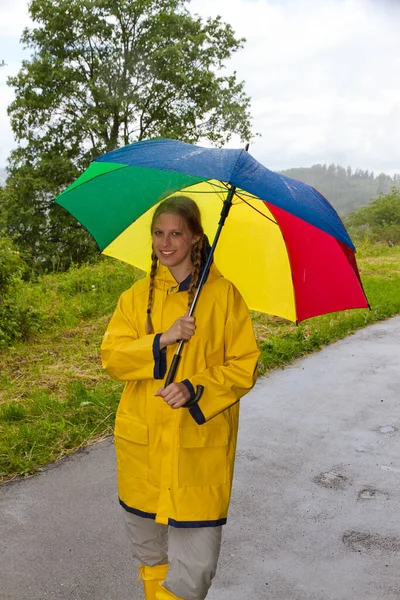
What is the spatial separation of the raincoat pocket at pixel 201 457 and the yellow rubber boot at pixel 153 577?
472 mm

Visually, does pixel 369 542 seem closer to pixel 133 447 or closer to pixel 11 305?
pixel 133 447

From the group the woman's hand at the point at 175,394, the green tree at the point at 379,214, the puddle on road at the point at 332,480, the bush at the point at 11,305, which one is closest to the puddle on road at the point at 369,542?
the puddle on road at the point at 332,480

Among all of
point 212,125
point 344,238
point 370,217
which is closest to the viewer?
point 344,238

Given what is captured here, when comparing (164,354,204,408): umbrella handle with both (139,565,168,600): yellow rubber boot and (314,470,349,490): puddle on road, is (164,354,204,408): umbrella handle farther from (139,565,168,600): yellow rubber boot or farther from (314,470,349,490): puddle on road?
(314,470,349,490): puddle on road

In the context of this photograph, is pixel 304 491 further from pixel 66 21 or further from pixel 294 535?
pixel 66 21

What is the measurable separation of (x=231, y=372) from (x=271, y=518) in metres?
1.65

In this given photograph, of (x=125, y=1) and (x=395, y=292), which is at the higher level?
(x=125, y=1)

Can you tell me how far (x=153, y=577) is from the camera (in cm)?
267

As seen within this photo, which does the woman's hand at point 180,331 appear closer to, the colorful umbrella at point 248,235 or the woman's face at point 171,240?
the woman's face at point 171,240

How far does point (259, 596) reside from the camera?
10.1ft

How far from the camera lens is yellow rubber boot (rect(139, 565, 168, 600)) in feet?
8.75

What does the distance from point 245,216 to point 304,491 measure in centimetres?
188

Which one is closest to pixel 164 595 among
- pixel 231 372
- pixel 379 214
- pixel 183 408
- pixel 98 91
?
pixel 183 408

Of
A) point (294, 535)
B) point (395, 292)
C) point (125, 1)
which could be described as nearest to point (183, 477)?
point (294, 535)
